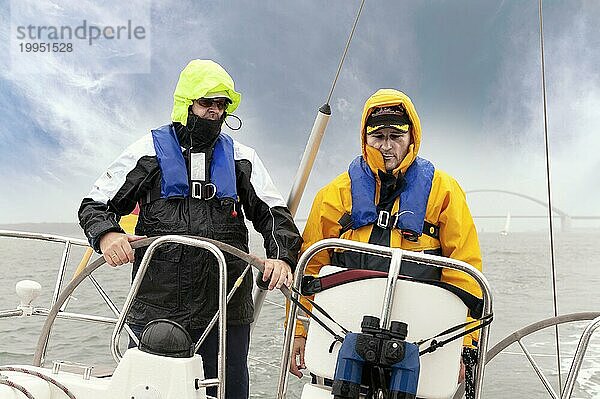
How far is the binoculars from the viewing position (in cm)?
137

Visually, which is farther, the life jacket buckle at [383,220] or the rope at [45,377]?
the life jacket buckle at [383,220]

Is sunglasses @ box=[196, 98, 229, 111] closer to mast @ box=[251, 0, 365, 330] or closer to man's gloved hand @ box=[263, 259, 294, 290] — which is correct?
man's gloved hand @ box=[263, 259, 294, 290]

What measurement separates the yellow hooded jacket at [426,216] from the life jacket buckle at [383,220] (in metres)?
0.02

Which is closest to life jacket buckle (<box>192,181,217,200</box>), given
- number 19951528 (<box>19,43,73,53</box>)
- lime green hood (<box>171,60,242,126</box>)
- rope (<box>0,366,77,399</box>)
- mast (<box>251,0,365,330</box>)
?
lime green hood (<box>171,60,242,126</box>)

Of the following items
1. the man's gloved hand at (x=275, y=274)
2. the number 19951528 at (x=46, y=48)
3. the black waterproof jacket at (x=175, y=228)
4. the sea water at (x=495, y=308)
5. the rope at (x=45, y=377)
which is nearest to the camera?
the rope at (x=45, y=377)

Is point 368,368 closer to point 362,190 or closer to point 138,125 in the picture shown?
point 362,190

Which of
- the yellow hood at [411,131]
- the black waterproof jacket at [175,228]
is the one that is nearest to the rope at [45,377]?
the black waterproof jacket at [175,228]

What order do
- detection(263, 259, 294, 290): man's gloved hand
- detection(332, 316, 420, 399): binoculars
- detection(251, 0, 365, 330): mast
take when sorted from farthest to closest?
detection(251, 0, 365, 330): mast < detection(263, 259, 294, 290): man's gloved hand < detection(332, 316, 420, 399): binoculars

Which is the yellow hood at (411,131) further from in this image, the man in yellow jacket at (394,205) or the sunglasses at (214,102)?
the sunglasses at (214,102)

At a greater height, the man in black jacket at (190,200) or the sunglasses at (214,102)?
the sunglasses at (214,102)

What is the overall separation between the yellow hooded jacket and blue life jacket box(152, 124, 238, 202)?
0.69 ft

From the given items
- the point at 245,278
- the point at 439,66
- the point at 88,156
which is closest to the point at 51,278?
the point at 88,156

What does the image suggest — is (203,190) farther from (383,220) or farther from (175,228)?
(383,220)

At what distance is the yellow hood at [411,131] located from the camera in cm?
176
